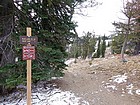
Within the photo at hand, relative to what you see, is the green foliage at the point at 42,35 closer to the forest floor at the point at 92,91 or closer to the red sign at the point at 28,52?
the forest floor at the point at 92,91

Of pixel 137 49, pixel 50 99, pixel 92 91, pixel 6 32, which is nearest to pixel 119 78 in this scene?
pixel 92 91

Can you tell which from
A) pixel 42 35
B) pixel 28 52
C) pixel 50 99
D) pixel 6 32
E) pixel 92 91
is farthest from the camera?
pixel 92 91

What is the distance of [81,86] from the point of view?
350 inches

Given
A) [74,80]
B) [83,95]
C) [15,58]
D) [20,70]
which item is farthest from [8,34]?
[74,80]

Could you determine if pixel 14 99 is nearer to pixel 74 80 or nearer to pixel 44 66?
pixel 44 66

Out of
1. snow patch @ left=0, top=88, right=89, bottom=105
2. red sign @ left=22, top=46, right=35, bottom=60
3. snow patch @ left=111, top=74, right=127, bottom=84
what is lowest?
snow patch @ left=0, top=88, right=89, bottom=105

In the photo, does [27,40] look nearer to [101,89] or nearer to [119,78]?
[101,89]

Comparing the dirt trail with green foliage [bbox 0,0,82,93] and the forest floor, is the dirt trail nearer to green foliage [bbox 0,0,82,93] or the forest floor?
the forest floor

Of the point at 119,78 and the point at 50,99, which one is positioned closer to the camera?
the point at 50,99

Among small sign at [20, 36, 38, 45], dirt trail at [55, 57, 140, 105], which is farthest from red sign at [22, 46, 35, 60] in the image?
dirt trail at [55, 57, 140, 105]

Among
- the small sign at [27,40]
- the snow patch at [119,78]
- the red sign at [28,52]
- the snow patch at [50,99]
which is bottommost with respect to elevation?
the snow patch at [50,99]

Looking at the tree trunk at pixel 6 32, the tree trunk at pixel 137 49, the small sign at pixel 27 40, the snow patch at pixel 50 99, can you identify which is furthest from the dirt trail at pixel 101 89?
the tree trunk at pixel 137 49

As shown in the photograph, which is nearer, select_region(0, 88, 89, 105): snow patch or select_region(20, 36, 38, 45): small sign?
select_region(20, 36, 38, 45): small sign

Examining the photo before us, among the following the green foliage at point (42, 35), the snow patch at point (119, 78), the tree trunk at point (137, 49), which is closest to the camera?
the green foliage at point (42, 35)
